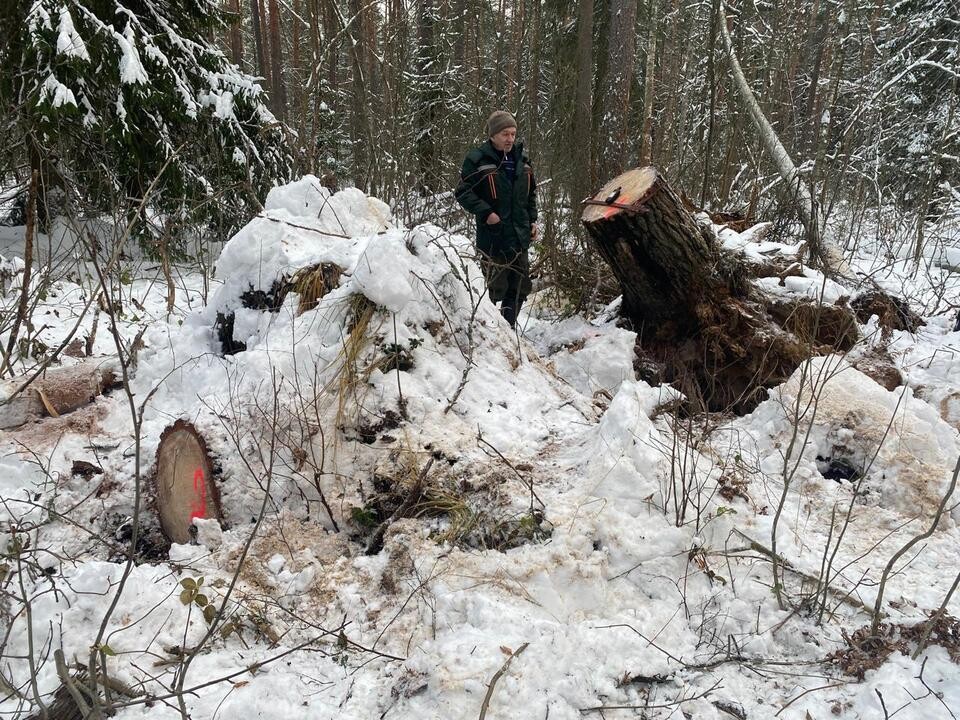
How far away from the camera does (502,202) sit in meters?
4.55

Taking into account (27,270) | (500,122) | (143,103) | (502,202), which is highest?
(143,103)

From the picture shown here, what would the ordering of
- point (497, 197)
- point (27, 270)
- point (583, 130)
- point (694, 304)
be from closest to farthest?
point (27, 270) → point (694, 304) → point (497, 197) → point (583, 130)

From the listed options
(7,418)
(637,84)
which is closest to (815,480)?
(7,418)

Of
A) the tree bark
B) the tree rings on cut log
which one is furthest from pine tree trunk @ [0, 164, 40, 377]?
the tree bark

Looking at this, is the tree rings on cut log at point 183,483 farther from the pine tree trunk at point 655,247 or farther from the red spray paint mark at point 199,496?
the pine tree trunk at point 655,247

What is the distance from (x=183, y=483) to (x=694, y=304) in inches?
127

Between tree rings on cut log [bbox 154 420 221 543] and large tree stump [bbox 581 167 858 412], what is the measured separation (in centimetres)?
263

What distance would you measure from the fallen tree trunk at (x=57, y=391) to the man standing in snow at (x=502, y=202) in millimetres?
2510

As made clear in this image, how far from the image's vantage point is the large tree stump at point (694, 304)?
3.82 m

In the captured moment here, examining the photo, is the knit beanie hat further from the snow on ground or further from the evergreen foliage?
the evergreen foliage

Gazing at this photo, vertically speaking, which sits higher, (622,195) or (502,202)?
(622,195)

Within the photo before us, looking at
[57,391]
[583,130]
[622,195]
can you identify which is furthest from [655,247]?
[583,130]

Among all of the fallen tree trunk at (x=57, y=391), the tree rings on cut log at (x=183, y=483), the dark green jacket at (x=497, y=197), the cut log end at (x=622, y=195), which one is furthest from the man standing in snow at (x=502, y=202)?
the fallen tree trunk at (x=57, y=391)

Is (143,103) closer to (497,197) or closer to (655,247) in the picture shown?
(497,197)
